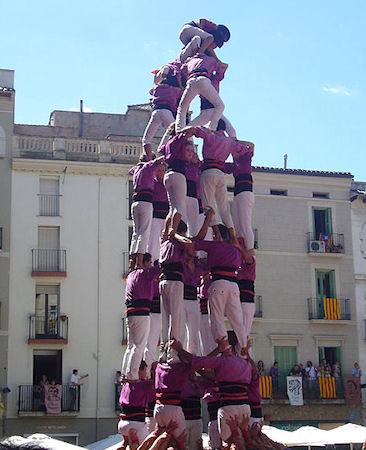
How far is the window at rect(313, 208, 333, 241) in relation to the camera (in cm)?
4212

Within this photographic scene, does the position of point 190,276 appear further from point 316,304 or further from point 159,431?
point 316,304

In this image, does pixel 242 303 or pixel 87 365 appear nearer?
pixel 242 303

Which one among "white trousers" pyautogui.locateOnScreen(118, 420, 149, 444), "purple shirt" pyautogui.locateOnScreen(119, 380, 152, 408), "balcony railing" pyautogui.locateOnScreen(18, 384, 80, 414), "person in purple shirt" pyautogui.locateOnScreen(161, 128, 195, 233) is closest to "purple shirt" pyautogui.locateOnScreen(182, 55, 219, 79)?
"person in purple shirt" pyautogui.locateOnScreen(161, 128, 195, 233)

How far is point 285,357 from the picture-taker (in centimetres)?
4028

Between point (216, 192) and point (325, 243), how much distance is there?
2556 cm

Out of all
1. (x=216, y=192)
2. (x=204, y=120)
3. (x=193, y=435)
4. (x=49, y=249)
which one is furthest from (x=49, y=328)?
(x=193, y=435)

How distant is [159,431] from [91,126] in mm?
30776

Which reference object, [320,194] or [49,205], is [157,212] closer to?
[49,205]

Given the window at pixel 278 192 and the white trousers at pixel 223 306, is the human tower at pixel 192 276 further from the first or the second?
the window at pixel 278 192

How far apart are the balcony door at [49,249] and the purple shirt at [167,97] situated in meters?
19.3

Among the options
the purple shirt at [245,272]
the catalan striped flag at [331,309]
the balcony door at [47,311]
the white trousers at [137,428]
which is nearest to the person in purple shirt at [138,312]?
the white trousers at [137,428]

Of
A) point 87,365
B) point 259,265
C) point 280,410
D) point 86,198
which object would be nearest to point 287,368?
point 280,410

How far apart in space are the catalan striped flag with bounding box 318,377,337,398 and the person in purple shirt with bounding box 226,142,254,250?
23831mm

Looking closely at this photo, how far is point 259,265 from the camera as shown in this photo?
40625 mm
